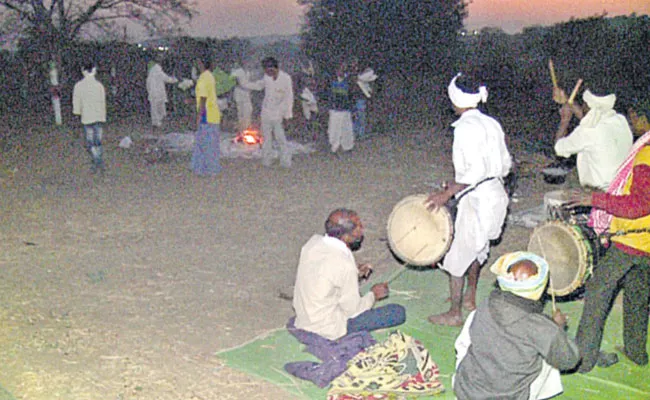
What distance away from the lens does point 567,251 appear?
195 inches

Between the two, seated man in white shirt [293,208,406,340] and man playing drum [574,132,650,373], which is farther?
seated man in white shirt [293,208,406,340]

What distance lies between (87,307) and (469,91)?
3.49 m

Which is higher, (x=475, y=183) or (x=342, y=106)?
(x=342, y=106)

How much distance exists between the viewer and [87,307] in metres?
6.06

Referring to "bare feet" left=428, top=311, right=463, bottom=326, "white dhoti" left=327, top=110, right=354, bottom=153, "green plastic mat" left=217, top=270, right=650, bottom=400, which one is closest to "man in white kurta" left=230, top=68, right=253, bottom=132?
"white dhoti" left=327, top=110, right=354, bottom=153

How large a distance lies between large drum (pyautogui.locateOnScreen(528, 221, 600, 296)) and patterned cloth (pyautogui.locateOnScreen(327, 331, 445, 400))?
98cm

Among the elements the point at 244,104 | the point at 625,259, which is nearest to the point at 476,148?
the point at 625,259

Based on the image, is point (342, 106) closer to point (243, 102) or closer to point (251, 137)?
point (251, 137)

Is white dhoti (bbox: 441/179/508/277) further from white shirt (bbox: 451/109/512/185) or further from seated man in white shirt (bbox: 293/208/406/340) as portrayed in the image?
seated man in white shirt (bbox: 293/208/406/340)

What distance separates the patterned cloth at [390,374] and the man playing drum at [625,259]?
107cm

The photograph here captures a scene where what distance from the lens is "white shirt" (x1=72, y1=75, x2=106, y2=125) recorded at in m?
11.1

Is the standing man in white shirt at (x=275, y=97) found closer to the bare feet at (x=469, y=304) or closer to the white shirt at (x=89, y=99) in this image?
the white shirt at (x=89, y=99)

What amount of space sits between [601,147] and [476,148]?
0.96 metres

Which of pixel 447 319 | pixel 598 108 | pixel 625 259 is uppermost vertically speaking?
pixel 598 108
